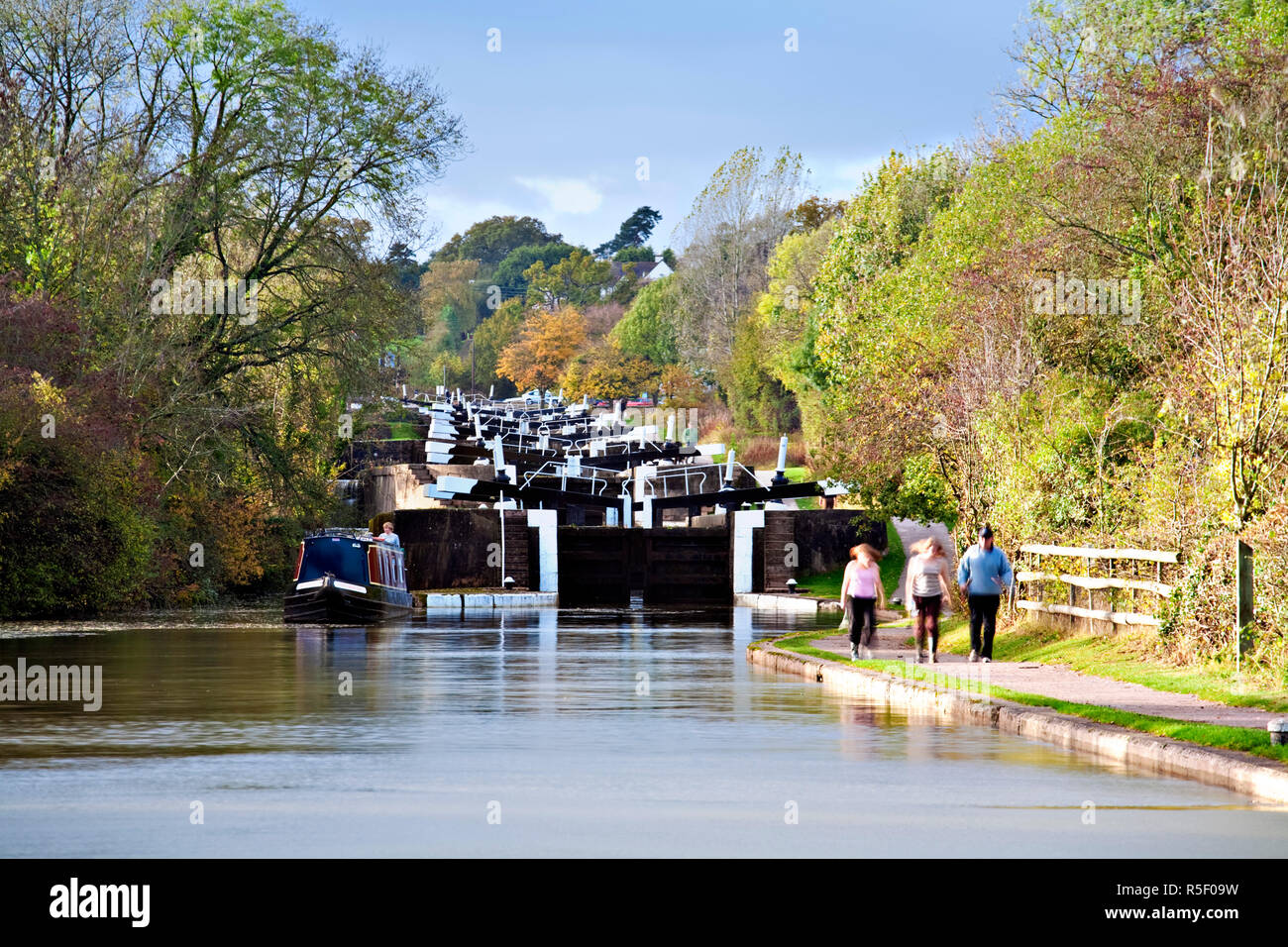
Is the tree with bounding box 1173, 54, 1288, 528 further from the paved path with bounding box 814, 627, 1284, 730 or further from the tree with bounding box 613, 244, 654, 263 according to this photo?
the tree with bounding box 613, 244, 654, 263

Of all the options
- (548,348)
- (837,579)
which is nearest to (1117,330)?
(837,579)

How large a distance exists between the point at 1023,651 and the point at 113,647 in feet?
51.0

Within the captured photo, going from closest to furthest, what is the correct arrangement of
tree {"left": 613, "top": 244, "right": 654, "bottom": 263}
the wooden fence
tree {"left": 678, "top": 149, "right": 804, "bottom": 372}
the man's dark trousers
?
the wooden fence, the man's dark trousers, tree {"left": 678, "top": 149, "right": 804, "bottom": 372}, tree {"left": 613, "top": 244, "right": 654, "bottom": 263}

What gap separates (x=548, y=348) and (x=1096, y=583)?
427ft

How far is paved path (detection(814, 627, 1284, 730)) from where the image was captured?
16.6 m

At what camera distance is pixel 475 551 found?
183 feet

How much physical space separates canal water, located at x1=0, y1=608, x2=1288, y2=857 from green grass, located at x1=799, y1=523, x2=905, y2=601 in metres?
31.1

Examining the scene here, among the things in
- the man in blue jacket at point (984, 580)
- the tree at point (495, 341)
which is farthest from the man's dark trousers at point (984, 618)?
the tree at point (495, 341)

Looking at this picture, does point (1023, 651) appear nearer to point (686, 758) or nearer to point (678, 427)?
point (686, 758)

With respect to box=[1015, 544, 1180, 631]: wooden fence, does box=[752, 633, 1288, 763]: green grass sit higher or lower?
lower

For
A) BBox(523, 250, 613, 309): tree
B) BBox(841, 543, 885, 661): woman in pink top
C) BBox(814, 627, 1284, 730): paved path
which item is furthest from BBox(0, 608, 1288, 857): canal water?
BBox(523, 250, 613, 309): tree

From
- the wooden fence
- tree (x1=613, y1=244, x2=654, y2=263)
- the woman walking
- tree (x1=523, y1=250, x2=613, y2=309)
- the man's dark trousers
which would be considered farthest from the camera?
tree (x1=613, y1=244, x2=654, y2=263)

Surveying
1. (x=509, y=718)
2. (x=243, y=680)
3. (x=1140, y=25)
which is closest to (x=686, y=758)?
(x=509, y=718)

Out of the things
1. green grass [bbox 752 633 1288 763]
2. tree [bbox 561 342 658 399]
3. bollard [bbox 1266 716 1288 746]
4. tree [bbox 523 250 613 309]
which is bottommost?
green grass [bbox 752 633 1288 763]
